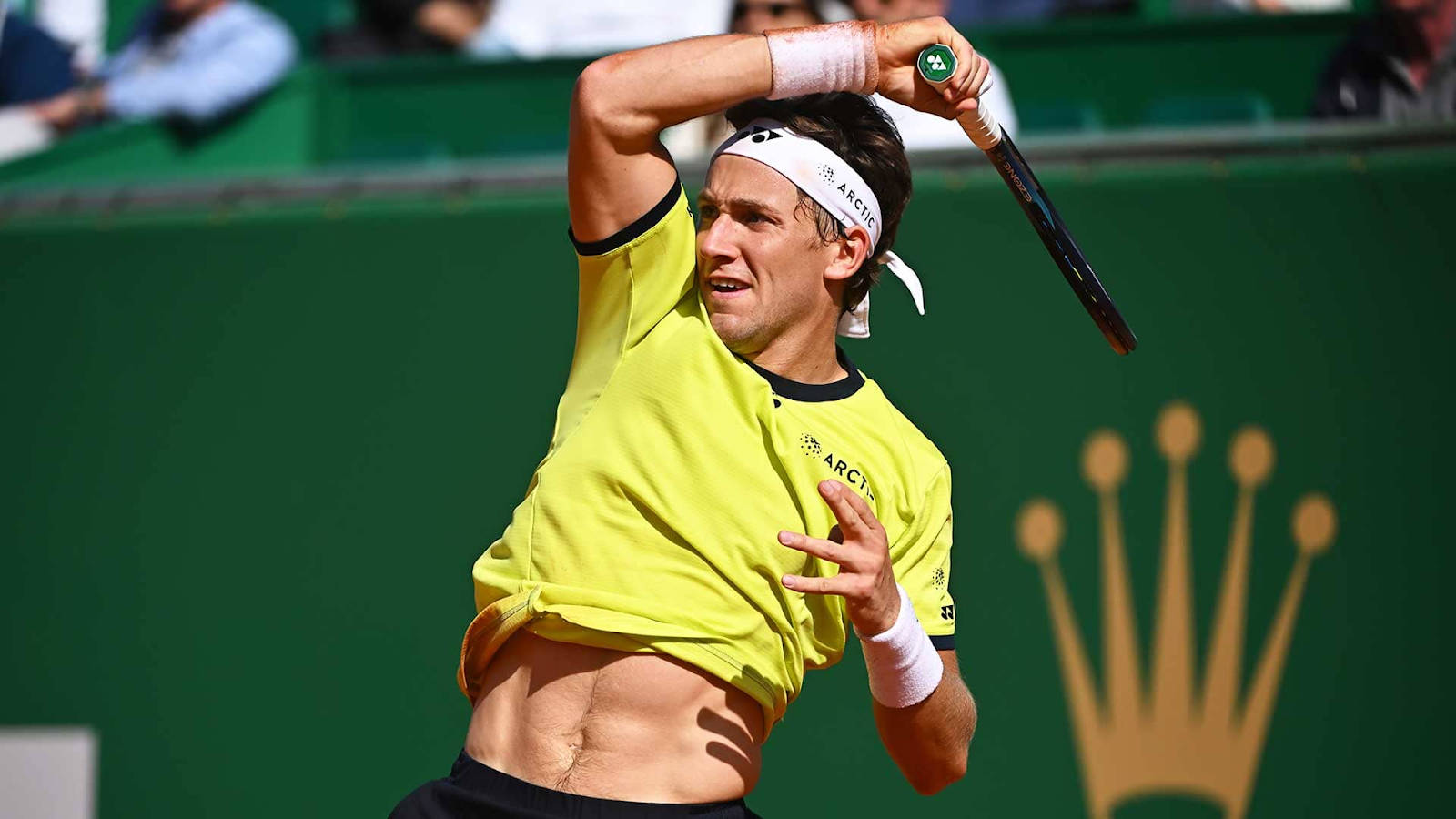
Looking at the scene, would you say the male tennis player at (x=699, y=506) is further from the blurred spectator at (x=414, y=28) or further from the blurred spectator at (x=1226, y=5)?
the blurred spectator at (x=414, y=28)

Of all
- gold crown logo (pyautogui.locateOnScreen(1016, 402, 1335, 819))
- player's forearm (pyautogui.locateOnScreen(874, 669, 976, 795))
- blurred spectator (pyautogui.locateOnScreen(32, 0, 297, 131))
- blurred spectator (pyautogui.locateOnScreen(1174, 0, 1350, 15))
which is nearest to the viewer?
player's forearm (pyautogui.locateOnScreen(874, 669, 976, 795))

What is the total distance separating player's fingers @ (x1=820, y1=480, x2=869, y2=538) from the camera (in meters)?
2.80

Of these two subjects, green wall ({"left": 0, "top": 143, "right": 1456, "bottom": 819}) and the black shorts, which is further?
green wall ({"left": 0, "top": 143, "right": 1456, "bottom": 819})

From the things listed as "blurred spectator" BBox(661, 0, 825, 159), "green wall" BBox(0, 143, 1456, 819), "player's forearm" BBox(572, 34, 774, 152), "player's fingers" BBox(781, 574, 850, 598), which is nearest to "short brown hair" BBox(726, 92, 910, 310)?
"player's forearm" BBox(572, 34, 774, 152)

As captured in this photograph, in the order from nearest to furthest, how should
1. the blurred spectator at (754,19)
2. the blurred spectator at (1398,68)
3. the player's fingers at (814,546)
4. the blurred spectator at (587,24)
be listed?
the player's fingers at (814,546), the blurred spectator at (1398,68), the blurred spectator at (754,19), the blurred spectator at (587,24)

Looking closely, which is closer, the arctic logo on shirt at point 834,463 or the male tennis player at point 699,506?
the male tennis player at point 699,506

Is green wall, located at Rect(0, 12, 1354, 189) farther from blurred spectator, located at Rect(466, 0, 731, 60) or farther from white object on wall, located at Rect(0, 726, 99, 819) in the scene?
white object on wall, located at Rect(0, 726, 99, 819)

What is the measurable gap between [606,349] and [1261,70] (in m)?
3.68

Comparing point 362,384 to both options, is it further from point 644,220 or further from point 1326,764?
point 1326,764

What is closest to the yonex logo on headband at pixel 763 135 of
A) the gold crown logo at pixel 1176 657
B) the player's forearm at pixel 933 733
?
the player's forearm at pixel 933 733

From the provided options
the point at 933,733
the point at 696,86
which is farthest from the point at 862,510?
the point at 696,86

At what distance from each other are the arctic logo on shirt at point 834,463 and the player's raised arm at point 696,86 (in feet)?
1.72

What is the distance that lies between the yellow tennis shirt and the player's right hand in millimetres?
452

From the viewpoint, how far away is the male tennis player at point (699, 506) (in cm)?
297
